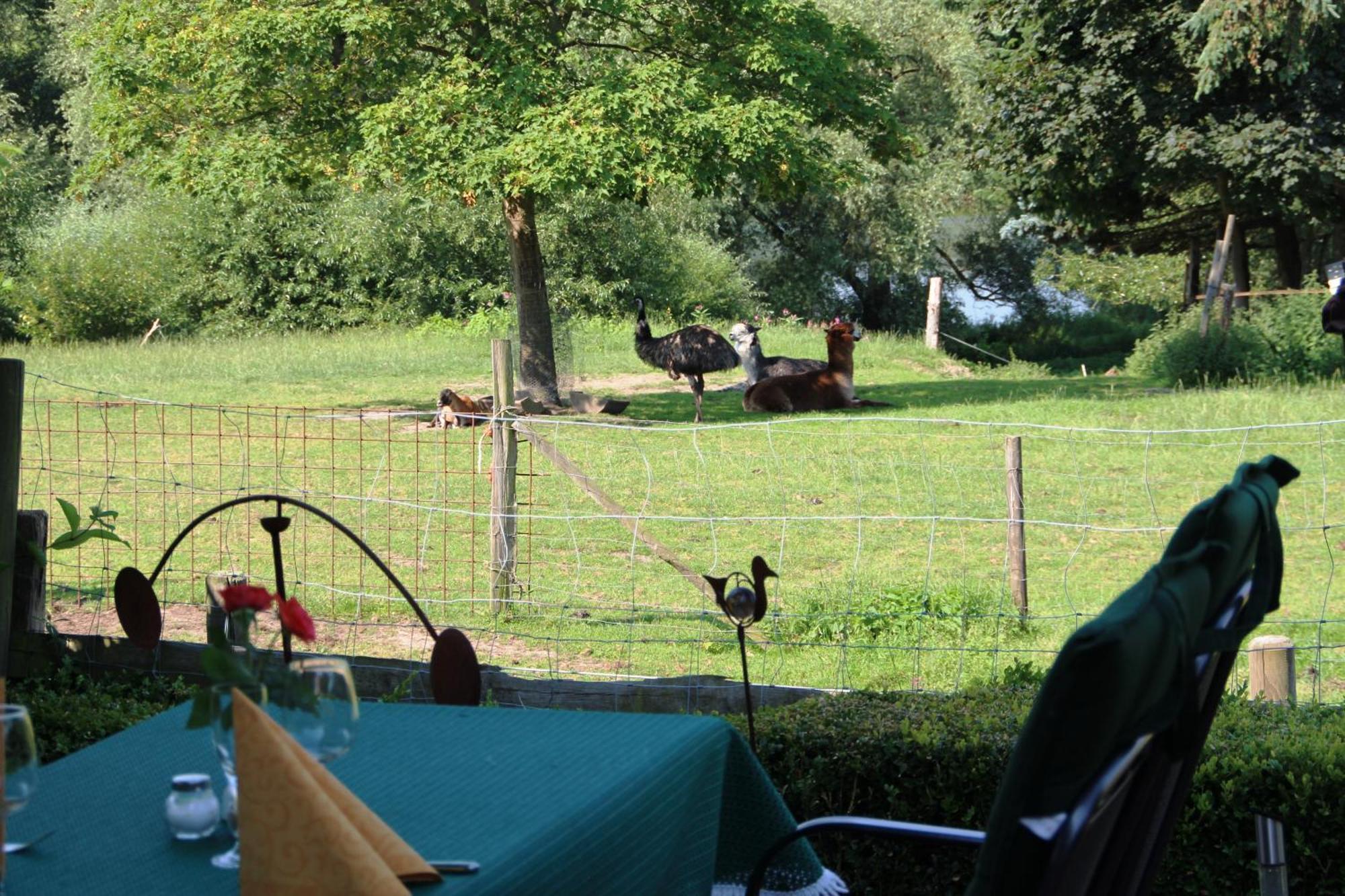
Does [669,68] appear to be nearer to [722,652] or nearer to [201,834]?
[722,652]

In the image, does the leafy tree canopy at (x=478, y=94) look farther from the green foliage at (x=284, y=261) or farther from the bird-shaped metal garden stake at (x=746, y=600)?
the green foliage at (x=284, y=261)

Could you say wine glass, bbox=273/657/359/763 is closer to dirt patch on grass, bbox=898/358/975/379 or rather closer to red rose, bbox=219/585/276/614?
red rose, bbox=219/585/276/614

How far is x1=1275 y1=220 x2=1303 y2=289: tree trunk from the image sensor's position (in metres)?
25.0

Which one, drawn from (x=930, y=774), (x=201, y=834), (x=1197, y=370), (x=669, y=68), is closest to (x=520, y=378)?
(x=669, y=68)

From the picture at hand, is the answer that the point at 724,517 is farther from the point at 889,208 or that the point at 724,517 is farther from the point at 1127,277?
the point at 889,208

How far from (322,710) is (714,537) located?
689 centimetres

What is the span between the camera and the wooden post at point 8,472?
4.45m

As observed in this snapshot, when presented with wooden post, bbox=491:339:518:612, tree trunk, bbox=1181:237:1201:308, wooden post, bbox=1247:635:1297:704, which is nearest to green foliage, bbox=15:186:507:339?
tree trunk, bbox=1181:237:1201:308

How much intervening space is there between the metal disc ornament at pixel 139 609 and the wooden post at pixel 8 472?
111 centimetres

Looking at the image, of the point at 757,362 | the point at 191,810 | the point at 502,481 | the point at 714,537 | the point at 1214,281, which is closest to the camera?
the point at 191,810

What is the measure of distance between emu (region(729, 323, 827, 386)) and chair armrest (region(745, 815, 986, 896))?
53.3 feet

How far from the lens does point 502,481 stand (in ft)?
24.6

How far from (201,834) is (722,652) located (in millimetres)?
5576

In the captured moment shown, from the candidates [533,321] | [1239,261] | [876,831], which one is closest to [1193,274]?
[1239,261]
